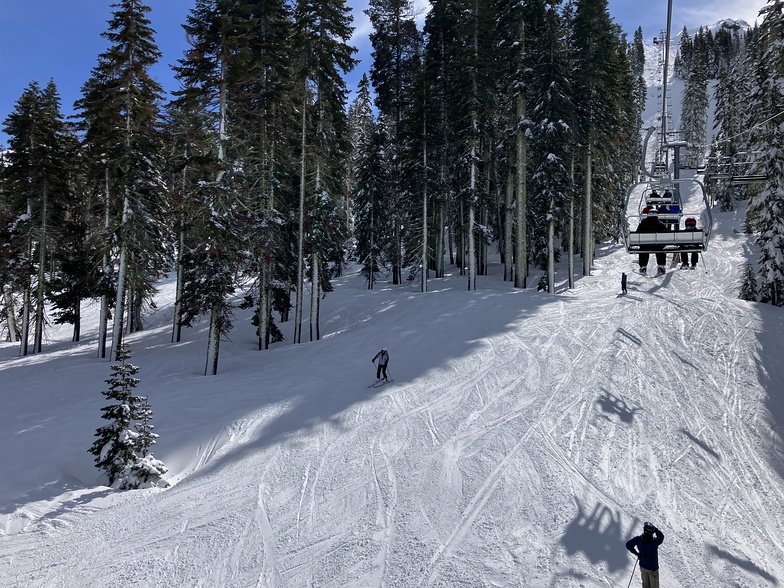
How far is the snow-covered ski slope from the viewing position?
8.63 metres

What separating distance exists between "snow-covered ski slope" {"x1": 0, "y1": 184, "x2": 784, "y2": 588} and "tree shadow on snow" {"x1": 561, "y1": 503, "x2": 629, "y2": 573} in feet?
0.14

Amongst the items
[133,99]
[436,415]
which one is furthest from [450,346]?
[133,99]

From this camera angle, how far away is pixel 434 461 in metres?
11.9

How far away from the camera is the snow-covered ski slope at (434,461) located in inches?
340

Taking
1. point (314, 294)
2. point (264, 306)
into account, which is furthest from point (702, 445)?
point (264, 306)

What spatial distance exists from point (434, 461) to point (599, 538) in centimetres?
410

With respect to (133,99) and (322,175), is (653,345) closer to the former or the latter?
(322,175)

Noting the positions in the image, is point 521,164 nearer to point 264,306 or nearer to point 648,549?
point 264,306

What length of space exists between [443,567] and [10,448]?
42.4ft

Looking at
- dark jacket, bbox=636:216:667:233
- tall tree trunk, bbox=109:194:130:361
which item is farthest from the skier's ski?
tall tree trunk, bbox=109:194:130:361

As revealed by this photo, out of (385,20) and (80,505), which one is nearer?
(80,505)

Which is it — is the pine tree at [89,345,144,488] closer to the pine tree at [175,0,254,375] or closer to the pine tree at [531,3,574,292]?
the pine tree at [175,0,254,375]

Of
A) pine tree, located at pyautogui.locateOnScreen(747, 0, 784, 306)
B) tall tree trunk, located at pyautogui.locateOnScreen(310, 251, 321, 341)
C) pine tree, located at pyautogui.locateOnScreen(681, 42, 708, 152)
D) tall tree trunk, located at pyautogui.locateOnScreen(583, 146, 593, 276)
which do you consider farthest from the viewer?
pine tree, located at pyautogui.locateOnScreen(681, 42, 708, 152)

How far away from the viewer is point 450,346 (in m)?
20.4
